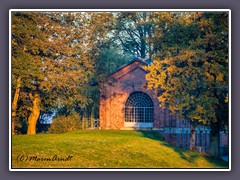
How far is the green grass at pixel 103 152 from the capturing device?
15148 millimetres

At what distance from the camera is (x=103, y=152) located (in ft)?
52.8

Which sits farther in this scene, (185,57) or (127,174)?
(185,57)

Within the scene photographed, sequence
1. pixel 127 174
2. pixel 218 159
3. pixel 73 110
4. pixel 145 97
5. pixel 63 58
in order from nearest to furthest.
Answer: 1. pixel 127 174
2. pixel 218 159
3. pixel 63 58
4. pixel 73 110
5. pixel 145 97

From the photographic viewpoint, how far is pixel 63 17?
17578 mm

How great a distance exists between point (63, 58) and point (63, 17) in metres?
1.79

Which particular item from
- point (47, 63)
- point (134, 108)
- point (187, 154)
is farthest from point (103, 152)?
point (134, 108)

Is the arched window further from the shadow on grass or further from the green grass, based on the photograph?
the green grass

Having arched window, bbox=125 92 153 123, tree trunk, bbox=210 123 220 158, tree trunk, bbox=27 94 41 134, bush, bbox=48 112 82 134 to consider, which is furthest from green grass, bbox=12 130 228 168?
arched window, bbox=125 92 153 123

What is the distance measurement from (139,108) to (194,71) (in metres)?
4.98

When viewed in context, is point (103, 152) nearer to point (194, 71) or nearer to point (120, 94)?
point (194, 71)

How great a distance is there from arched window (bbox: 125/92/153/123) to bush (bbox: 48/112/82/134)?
203 centimetres

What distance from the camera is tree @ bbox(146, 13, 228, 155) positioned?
54.9ft

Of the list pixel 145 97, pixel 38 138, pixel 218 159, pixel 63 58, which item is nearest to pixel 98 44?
pixel 63 58
